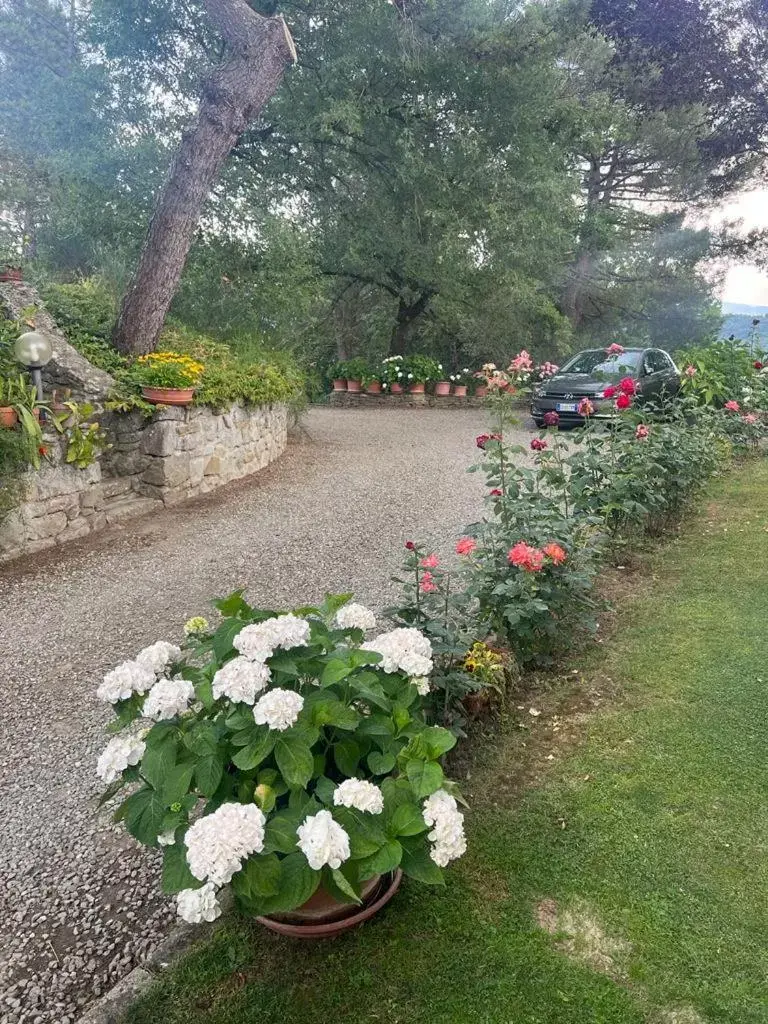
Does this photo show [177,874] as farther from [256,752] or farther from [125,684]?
[125,684]

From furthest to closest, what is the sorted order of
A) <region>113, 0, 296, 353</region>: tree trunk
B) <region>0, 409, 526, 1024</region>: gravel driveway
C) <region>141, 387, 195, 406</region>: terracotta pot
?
<region>113, 0, 296, 353</region>: tree trunk, <region>141, 387, 195, 406</region>: terracotta pot, <region>0, 409, 526, 1024</region>: gravel driveway

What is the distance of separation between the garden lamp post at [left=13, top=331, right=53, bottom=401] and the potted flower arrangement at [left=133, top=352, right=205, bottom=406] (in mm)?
829

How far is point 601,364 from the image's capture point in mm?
9344

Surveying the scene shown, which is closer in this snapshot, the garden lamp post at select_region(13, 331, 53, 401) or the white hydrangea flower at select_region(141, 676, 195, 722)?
the white hydrangea flower at select_region(141, 676, 195, 722)

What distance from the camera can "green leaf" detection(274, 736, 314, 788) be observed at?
3.90 feet

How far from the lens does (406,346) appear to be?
1302cm

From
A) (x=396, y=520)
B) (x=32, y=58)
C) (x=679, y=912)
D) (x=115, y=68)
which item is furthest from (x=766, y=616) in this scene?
(x=32, y=58)

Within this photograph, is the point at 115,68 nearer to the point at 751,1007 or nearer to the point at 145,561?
the point at 145,561

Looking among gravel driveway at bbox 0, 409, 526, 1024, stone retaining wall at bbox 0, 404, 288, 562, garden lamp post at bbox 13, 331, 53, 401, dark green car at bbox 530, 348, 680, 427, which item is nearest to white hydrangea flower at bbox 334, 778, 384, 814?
gravel driveway at bbox 0, 409, 526, 1024

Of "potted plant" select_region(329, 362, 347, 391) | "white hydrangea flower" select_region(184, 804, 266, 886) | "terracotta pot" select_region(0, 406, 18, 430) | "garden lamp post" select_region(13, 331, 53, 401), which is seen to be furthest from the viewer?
"potted plant" select_region(329, 362, 347, 391)

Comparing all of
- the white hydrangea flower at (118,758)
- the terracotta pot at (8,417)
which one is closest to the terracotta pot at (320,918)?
the white hydrangea flower at (118,758)

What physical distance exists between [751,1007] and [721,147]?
576 inches

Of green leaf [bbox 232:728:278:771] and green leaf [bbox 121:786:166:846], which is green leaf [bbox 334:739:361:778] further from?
green leaf [bbox 121:786:166:846]

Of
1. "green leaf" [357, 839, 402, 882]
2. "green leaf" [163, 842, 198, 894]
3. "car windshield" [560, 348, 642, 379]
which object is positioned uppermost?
"car windshield" [560, 348, 642, 379]
